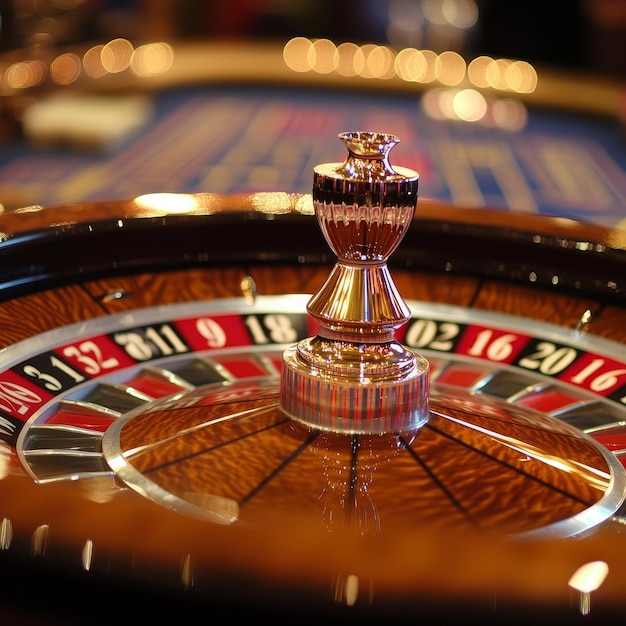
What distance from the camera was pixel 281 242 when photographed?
74.1 inches

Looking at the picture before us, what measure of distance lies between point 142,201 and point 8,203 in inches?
49.4

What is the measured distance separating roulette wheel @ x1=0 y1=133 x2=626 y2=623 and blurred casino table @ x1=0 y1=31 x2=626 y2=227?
1.53 ft

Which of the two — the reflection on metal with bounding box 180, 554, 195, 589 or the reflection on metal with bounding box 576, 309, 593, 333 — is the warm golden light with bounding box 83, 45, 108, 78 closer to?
the reflection on metal with bounding box 576, 309, 593, 333

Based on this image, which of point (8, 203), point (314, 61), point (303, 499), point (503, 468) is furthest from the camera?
point (314, 61)

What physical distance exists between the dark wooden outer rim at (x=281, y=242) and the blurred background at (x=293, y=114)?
1104 mm

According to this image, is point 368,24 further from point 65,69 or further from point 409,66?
point 65,69

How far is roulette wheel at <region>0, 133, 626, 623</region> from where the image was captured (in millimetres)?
695

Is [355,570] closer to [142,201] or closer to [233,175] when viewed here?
[142,201]

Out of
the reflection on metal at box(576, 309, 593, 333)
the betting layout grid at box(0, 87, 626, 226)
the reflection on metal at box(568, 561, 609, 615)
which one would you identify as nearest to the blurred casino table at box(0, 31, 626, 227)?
the betting layout grid at box(0, 87, 626, 226)

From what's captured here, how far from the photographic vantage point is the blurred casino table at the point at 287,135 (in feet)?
12.0

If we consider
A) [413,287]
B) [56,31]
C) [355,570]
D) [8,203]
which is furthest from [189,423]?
[56,31]

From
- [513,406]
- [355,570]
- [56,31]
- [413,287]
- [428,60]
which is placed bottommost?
[355,570]

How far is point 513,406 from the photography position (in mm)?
1456

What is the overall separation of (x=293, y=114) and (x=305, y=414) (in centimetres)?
463
